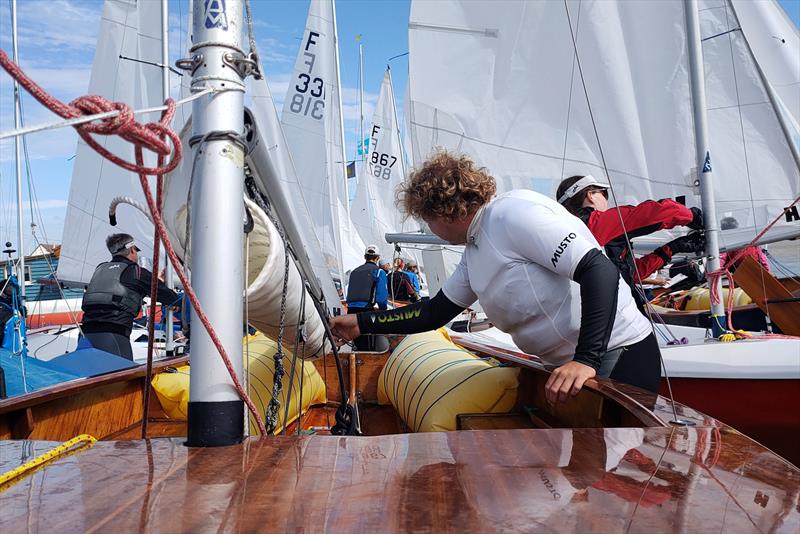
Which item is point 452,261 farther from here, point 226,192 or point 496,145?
point 226,192

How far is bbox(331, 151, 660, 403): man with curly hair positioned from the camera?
1.49 m

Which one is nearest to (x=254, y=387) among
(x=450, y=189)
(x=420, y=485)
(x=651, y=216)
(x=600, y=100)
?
(x=450, y=189)

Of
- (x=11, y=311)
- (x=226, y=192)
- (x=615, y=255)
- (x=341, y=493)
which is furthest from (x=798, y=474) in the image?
(x=11, y=311)

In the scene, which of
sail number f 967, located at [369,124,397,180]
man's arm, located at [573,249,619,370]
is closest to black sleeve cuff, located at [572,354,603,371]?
man's arm, located at [573,249,619,370]

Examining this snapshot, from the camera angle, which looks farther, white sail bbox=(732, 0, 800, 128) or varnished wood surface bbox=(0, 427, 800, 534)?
white sail bbox=(732, 0, 800, 128)

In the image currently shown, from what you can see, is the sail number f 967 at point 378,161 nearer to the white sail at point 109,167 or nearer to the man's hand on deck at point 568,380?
the white sail at point 109,167

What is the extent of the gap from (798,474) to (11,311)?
20.9ft

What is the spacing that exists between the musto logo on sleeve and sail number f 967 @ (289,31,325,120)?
1049 centimetres

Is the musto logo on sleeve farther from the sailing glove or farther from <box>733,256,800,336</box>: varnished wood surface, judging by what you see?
<box>733,256,800,336</box>: varnished wood surface

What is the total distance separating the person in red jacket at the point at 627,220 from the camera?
9.06ft

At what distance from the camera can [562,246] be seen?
1.52 metres

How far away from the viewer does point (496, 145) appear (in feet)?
18.2

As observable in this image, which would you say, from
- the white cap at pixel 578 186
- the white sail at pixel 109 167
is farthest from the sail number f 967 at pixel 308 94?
the white cap at pixel 578 186

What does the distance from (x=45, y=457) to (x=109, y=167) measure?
341 inches
